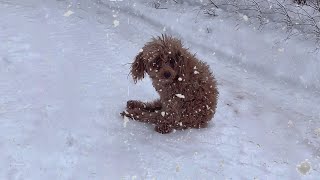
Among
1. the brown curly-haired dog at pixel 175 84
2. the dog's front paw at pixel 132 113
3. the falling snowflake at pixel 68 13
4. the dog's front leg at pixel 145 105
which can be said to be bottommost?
the falling snowflake at pixel 68 13

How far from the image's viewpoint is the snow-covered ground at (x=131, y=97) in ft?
14.9

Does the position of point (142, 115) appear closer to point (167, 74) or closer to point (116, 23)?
point (167, 74)

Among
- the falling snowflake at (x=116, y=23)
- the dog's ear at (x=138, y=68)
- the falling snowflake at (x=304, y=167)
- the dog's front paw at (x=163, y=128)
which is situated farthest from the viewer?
the falling snowflake at (x=116, y=23)

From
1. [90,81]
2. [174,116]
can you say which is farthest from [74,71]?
[174,116]

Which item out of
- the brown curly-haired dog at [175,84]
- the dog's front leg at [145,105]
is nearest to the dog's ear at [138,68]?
the brown curly-haired dog at [175,84]

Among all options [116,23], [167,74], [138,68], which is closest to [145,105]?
[138,68]

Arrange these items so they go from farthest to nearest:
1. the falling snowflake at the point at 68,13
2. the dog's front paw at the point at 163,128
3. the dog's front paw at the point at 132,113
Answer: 1. the falling snowflake at the point at 68,13
2. the dog's front paw at the point at 132,113
3. the dog's front paw at the point at 163,128

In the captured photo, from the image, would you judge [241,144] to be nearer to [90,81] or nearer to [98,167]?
[98,167]

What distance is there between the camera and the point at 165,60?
470 cm

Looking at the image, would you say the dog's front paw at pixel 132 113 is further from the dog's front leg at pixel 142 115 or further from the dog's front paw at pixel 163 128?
the dog's front paw at pixel 163 128

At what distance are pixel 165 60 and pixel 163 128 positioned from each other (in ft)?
2.70

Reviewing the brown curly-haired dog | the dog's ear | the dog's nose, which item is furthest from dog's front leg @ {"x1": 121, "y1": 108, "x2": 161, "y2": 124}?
the dog's nose

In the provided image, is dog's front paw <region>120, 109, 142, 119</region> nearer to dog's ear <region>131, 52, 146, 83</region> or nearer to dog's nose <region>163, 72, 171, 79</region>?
dog's ear <region>131, 52, 146, 83</region>

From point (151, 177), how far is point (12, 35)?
13.5 feet
